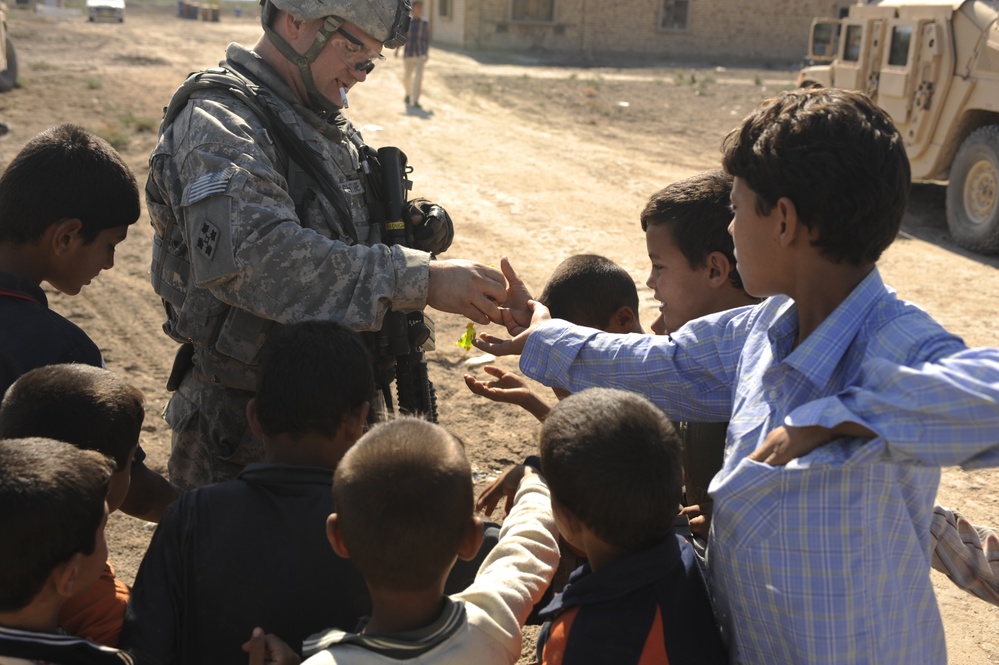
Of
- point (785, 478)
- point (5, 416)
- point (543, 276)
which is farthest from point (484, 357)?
point (785, 478)

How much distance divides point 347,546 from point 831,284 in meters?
1.12

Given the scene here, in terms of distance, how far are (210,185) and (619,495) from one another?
1.54 metres

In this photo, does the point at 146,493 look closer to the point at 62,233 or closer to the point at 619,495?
the point at 62,233

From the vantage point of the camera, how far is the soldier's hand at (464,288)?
2.80 metres

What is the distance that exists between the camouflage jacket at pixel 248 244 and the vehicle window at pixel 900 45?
30.8ft

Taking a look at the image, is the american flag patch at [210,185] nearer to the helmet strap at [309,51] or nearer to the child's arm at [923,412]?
the helmet strap at [309,51]

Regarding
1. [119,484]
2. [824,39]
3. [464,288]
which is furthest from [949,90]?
[119,484]

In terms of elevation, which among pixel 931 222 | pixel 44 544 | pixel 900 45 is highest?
pixel 900 45

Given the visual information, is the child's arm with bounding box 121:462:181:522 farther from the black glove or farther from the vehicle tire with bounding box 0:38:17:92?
the vehicle tire with bounding box 0:38:17:92

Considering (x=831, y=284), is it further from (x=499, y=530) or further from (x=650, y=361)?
(x=499, y=530)

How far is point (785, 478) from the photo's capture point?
1.68m

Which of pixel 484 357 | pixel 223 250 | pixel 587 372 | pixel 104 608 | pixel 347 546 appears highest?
pixel 223 250

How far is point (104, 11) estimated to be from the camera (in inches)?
1330

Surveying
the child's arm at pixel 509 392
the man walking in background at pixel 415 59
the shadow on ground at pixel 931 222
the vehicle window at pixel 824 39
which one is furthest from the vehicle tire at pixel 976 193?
the man walking in background at pixel 415 59
